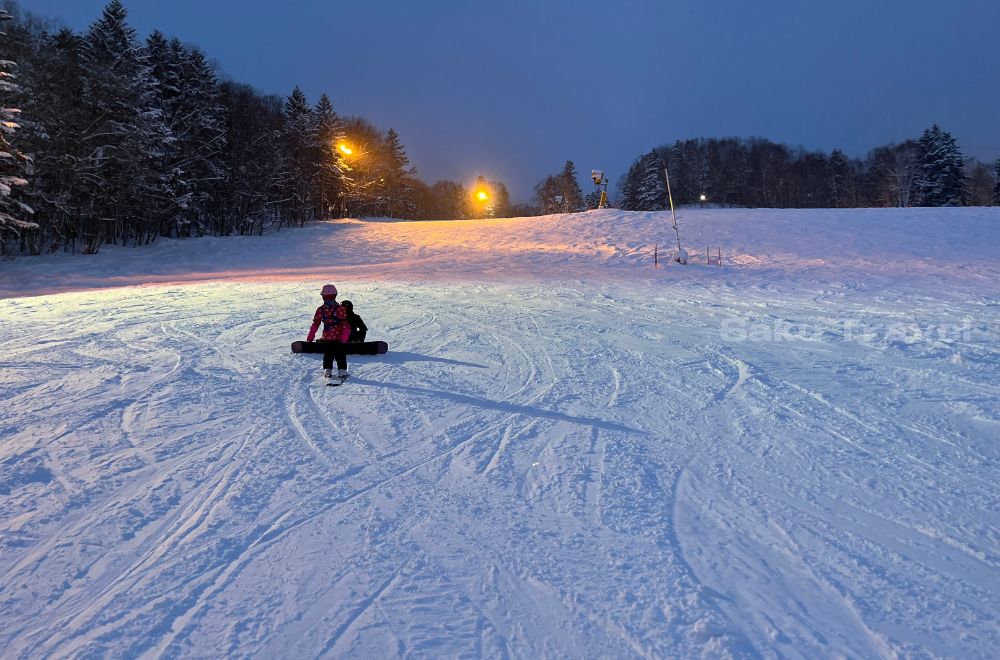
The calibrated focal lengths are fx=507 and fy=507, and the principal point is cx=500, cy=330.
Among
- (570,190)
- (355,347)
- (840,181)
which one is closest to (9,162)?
(355,347)

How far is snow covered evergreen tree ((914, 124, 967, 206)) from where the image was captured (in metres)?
47.9

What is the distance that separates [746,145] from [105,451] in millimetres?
93661

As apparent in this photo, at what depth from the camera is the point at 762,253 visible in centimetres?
2259

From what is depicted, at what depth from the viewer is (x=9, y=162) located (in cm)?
1952

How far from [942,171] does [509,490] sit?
62.7 meters

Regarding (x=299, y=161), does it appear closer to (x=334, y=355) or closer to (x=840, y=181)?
(x=334, y=355)

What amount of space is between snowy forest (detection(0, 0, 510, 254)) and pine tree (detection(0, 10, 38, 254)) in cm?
8

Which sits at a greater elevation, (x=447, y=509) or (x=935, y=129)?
(x=935, y=129)

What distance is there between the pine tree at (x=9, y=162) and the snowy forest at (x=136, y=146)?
8 centimetres

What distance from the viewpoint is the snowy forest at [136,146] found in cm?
2312

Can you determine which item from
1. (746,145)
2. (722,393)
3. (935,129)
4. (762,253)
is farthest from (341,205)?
(746,145)

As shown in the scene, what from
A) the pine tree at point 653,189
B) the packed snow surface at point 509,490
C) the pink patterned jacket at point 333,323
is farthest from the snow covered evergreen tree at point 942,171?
the pink patterned jacket at point 333,323

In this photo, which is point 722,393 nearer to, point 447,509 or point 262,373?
point 447,509

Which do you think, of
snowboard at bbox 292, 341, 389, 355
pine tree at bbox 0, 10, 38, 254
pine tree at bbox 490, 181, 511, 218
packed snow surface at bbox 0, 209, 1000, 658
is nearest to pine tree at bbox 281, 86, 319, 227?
pine tree at bbox 0, 10, 38, 254
